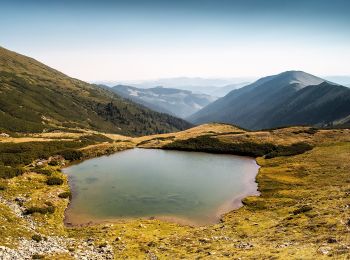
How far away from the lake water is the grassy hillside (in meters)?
3.11

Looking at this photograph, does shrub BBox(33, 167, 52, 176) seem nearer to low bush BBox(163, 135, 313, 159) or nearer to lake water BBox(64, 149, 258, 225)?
lake water BBox(64, 149, 258, 225)

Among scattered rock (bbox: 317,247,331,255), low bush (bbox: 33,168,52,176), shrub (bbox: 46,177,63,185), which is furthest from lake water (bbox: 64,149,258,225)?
scattered rock (bbox: 317,247,331,255)

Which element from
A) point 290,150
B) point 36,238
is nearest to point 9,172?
point 36,238

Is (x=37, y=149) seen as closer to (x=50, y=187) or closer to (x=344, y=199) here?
(x=50, y=187)

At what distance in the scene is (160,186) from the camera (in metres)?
70.1

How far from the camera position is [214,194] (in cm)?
6506

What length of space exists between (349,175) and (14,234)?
61.1 metres

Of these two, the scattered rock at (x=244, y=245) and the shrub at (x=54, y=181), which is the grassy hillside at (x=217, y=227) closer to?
the scattered rock at (x=244, y=245)

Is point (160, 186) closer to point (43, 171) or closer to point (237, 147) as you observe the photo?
point (43, 171)

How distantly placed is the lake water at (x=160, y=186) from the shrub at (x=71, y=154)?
4.27m

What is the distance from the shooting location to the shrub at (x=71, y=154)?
9269 centimetres

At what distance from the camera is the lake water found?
55.8 metres

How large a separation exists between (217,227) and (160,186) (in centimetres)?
2460

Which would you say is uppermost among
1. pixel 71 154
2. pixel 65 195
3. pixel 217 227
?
pixel 71 154
